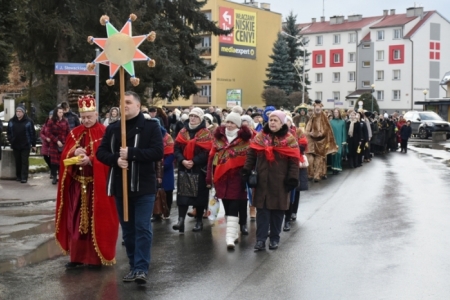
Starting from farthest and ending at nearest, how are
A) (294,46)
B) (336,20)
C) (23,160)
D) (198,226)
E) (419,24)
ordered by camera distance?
(336,20) < (419,24) < (294,46) < (23,160) < (198,226)

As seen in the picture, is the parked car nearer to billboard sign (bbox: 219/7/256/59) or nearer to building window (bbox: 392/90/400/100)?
billboard sign (bbox: 219/7/256/59)

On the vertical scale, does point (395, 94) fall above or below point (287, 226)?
above

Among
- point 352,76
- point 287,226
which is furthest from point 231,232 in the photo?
point 352,76

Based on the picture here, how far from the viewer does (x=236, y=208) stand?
10.1 metres

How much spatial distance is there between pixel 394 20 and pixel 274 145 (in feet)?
285

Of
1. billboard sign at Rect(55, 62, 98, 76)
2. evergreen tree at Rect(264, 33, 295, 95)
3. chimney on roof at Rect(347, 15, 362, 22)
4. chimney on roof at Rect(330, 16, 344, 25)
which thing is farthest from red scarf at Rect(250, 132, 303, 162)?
chimney on roof at Rect(330, 16, 344, 25)

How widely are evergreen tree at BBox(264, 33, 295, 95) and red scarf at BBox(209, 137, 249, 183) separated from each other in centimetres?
6295

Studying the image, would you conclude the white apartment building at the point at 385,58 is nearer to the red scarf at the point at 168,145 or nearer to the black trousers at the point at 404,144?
the black trousers at the point at 404,144

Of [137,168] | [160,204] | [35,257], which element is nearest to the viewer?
[137,168]

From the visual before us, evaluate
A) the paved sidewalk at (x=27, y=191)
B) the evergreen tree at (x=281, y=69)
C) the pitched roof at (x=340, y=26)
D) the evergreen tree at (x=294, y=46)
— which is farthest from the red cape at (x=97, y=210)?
the pitched roof at (x=340, y=26)

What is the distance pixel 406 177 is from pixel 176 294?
555 inches

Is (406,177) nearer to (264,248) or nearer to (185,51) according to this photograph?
(264,248)

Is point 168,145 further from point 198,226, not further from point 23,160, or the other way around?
point 23,160

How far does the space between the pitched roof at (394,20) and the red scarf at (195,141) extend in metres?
82.6
